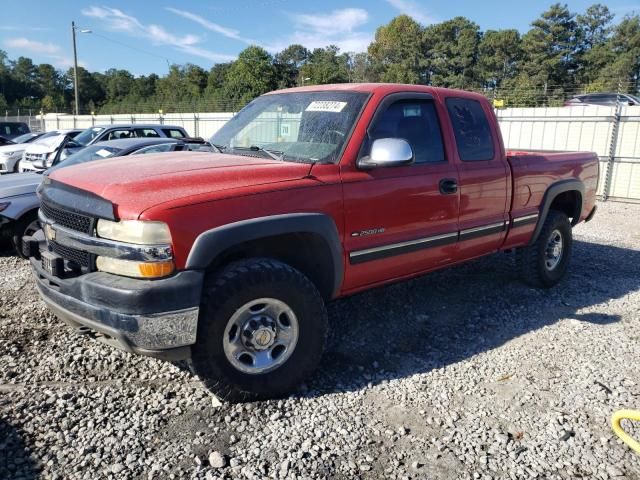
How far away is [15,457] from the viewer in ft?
8.41

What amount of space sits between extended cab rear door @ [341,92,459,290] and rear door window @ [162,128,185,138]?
962cm

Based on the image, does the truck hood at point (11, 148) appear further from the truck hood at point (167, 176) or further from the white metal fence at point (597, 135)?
the white metal fence at point (597, 135)

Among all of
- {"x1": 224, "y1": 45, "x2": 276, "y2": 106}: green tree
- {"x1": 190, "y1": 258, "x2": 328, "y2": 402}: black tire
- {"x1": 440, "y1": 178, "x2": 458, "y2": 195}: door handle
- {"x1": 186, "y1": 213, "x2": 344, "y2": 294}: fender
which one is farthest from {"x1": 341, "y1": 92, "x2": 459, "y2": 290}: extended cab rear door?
{"x1": 224, "y1": 45, "x2": 276, "y2": 106}: green tree

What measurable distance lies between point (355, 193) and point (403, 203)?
19.0 inches

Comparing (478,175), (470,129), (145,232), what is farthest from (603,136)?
(145,232)

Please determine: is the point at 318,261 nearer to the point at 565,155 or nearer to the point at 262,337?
the point at 262,337

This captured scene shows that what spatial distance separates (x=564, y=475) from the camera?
2.60m

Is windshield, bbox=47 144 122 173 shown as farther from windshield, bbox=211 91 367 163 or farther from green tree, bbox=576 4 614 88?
green tree, bbox=576 4 614 88

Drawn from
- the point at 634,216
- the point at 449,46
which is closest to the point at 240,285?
the point at 634,216

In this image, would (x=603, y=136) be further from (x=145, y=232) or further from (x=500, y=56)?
(x=500, y=56)

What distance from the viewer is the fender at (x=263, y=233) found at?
2738 mm

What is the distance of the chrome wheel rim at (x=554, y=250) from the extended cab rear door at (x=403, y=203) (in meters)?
1.84

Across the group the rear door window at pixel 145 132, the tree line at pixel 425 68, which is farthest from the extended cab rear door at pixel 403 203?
the tree line at pixel 425 68

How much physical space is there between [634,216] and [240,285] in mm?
10084
